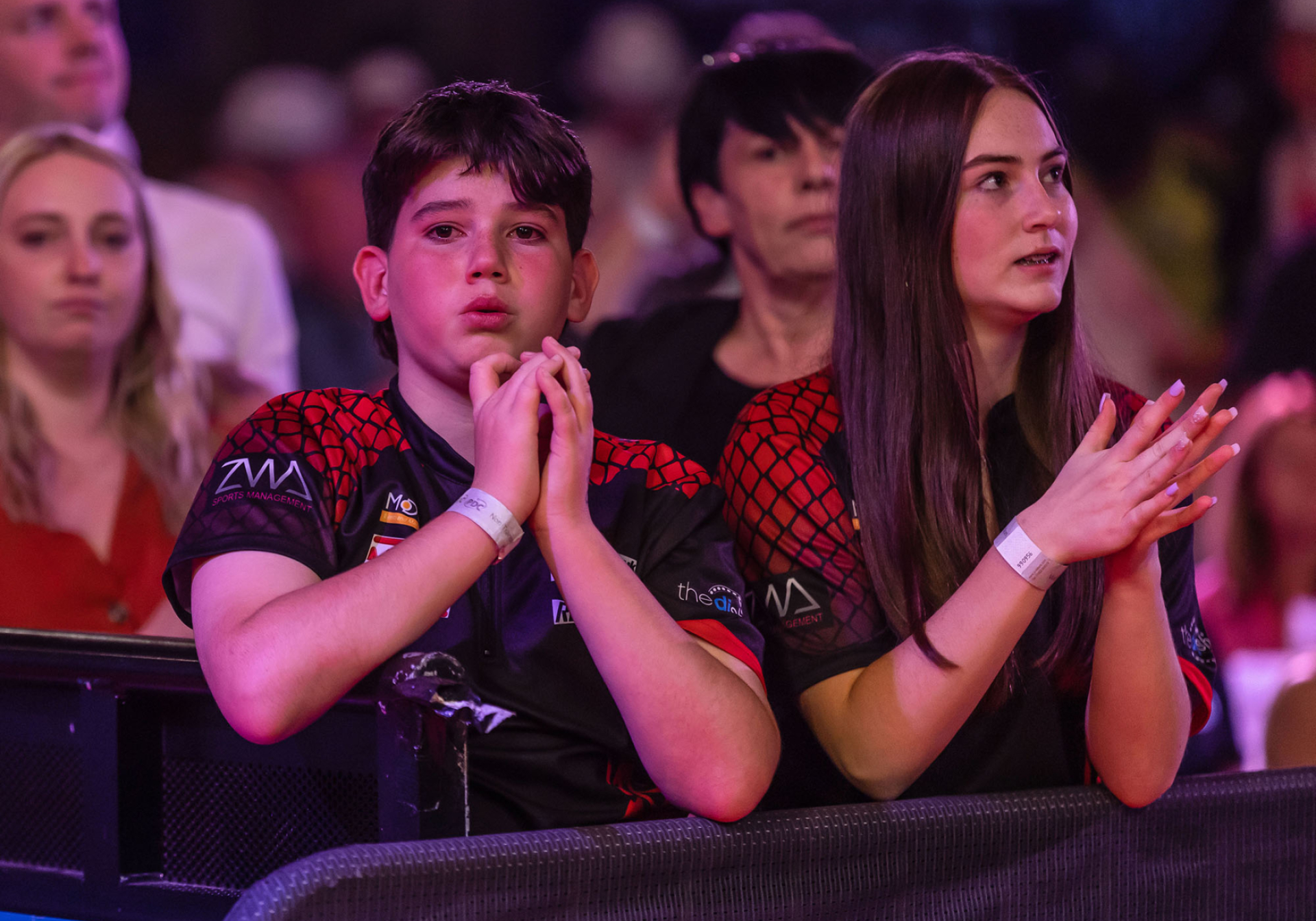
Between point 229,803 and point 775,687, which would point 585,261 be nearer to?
point 775,687

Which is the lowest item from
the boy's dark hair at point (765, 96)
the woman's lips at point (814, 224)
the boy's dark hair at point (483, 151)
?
the boy's dark hair at point (483, 151)

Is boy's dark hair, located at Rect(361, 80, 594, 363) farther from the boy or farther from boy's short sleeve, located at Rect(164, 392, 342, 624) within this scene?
boy's short sleeve, located at Rect(164, 392, 342, 624)

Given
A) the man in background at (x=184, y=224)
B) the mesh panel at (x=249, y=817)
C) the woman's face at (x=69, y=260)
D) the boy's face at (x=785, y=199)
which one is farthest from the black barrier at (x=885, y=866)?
the man in background at (x=184, y=224)

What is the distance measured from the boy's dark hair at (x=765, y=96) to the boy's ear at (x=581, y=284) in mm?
858

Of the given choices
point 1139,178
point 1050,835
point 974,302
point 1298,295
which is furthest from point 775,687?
point 1139,178

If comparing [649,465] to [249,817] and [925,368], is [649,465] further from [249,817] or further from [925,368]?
[249,817]

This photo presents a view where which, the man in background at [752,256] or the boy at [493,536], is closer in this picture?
the boy at [493,536]

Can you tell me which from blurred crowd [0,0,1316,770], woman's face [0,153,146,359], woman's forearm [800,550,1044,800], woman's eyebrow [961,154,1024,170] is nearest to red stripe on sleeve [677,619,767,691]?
woman's forearm [800,550,1044,800]

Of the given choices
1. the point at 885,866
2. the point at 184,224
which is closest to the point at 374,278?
the point at 885,866

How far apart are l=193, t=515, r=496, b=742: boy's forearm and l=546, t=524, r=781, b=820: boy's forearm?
0.09m

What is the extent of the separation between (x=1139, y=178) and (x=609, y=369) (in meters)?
3.43

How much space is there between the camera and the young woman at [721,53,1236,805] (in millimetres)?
1302

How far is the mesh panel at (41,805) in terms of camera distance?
118 centimetres

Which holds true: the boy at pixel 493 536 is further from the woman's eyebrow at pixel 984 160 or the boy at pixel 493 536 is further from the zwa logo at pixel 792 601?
the woman's eyebrow at pixel 984 160
